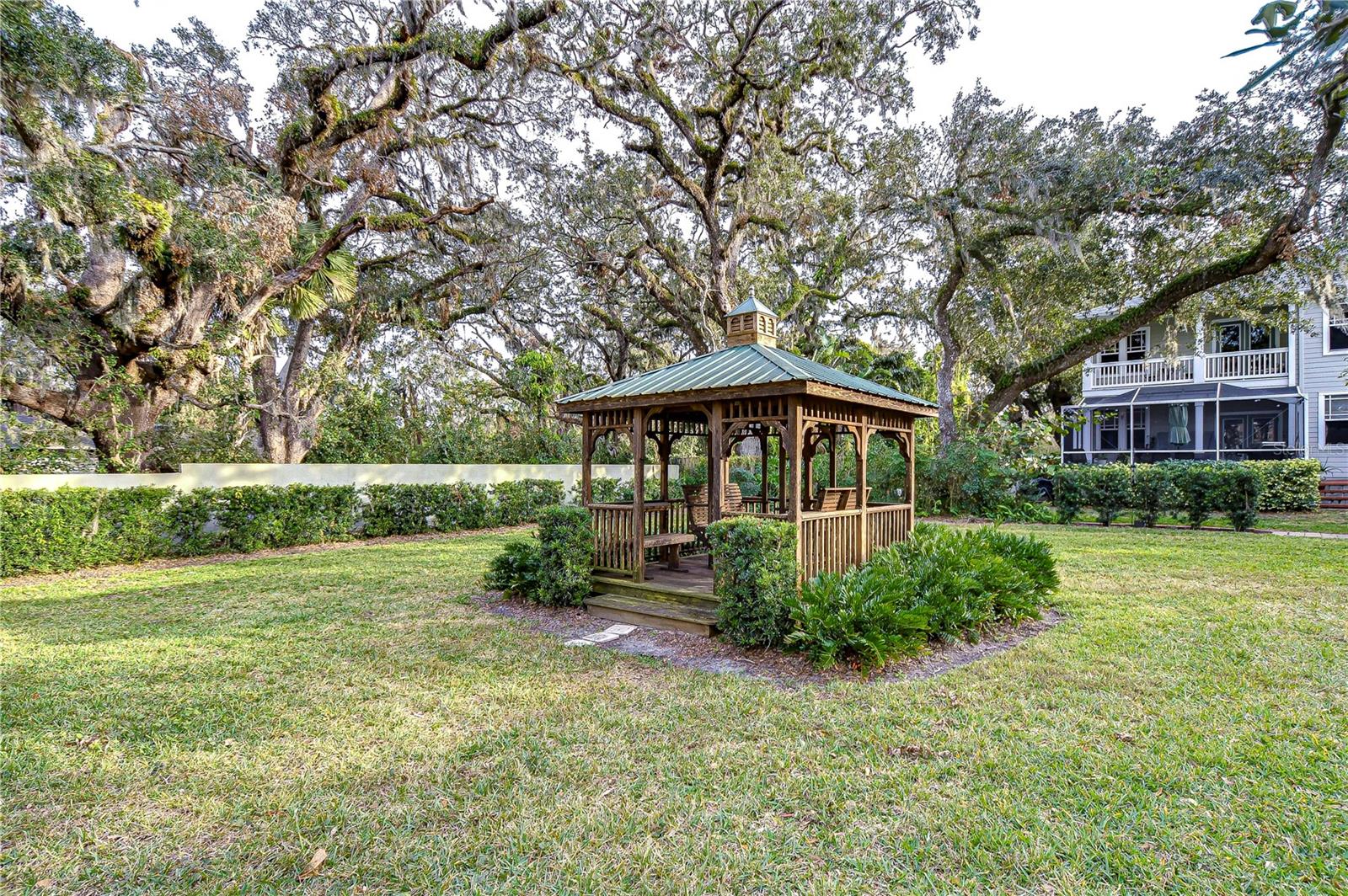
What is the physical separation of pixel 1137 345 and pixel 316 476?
24986mm

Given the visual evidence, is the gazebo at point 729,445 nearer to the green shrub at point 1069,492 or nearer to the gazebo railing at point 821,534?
the gazebo railing at point 821,534

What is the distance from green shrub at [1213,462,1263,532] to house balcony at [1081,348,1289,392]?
481 centimetres

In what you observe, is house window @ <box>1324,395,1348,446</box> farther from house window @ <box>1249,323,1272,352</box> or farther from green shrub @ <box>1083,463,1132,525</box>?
green shrub @ <box>1083,463,1132,525</box>

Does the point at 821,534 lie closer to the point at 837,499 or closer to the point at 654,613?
the point at 837,499

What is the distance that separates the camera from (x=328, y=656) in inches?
207

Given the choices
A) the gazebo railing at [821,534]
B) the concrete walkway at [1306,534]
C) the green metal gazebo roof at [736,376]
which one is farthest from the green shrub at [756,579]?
the concrete walkway at [1306,534]

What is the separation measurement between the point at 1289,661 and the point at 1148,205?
11058mm

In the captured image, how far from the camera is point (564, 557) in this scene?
6.91 meters

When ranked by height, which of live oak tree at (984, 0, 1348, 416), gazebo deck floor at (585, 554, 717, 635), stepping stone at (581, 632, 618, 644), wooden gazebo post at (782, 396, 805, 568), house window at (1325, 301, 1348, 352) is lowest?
stepping stone at (581, 632, 618, 644)

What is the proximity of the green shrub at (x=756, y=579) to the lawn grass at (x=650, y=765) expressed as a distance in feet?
2.64

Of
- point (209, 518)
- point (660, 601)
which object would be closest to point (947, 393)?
point (660, 601)

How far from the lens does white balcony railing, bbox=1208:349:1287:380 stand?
1777cm

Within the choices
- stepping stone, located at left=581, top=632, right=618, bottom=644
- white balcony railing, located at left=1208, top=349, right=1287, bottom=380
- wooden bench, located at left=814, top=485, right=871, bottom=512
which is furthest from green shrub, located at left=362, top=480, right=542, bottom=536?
white balcony railing, located at left=1208, top=349, right=1287, bottom=380

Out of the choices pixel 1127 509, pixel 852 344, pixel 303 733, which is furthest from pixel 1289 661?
pixel 852 344
